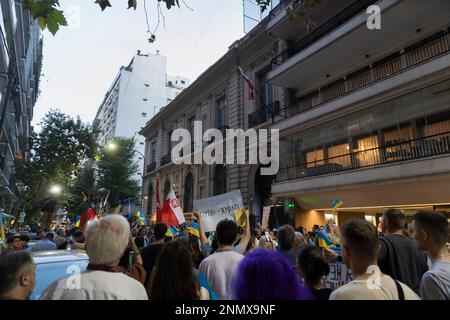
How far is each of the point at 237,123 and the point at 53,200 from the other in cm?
1152

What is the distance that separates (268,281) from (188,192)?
24.8 m

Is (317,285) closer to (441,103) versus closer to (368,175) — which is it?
(368,175)

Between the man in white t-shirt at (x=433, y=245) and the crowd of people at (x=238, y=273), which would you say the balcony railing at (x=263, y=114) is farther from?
the crowd of people at (x=238, y=273)

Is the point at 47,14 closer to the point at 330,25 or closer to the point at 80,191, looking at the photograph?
the point at 330,25

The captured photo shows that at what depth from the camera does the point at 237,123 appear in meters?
20.0

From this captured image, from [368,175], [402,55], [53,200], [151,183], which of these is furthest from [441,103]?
[151,183]

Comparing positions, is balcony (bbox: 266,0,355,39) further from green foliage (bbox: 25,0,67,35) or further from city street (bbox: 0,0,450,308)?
green foliage (bbox: 25,0,67,35)

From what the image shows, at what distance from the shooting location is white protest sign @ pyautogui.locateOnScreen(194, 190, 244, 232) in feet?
21.9

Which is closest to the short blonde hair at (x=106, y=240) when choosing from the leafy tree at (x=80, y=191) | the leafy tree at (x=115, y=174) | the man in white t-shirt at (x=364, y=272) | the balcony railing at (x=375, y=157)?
the man in white t-shirt at (x=364, y=272)

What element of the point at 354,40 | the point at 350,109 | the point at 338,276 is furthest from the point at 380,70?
the point at 338,276

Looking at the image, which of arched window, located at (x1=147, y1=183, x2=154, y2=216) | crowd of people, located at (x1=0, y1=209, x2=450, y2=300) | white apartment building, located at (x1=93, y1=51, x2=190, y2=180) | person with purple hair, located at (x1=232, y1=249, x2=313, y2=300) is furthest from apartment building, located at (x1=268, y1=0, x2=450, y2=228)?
white apartment building, located at (x1=93, y1=51, x2=190, y2=180)

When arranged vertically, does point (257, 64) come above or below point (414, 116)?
above

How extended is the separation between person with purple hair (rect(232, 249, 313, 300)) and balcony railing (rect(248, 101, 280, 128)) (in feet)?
51.6

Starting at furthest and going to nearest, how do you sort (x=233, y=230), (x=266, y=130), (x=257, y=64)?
(x=257, y=64) → (x=266, y=130) → (x=233, y=230)
